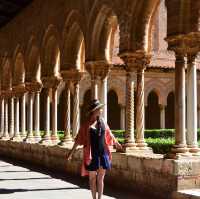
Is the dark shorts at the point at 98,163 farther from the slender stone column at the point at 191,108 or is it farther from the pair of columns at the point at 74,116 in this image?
the pair of columns at the point at 74,116

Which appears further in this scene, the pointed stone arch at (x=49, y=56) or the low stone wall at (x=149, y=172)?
the pointed stone arch at (x=49, y=56)

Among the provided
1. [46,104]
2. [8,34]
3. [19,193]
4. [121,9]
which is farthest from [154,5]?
[8,34]

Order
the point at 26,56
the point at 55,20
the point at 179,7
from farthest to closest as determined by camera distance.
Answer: the point at 26,56, the point at 55,20, the point at 179,7

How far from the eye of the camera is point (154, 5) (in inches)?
339

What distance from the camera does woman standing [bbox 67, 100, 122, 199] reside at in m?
6.05

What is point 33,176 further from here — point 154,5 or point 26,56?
point 26,56

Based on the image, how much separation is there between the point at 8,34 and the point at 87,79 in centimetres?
967

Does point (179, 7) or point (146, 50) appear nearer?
point (179, 7)

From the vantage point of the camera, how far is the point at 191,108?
289 inches

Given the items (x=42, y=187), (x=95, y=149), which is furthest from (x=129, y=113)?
(x=95, y=149)

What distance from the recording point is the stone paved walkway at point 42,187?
745 centimetres

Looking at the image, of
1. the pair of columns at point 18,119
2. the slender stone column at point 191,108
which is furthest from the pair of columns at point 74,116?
the slender stone column at point 191,108

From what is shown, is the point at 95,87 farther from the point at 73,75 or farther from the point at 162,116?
the point at 162,116

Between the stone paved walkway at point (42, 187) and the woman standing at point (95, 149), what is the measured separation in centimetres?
127
